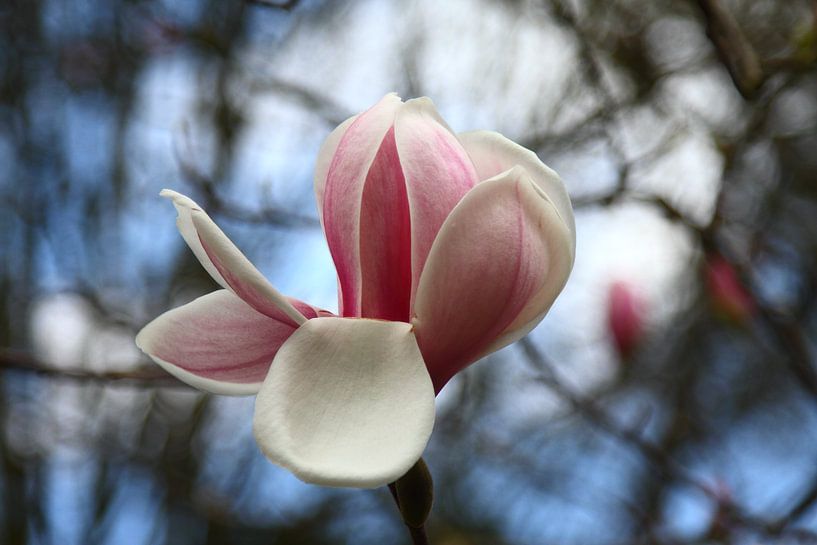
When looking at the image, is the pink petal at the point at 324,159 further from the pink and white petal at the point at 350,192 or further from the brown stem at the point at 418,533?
the brown stem at the point at 418,533

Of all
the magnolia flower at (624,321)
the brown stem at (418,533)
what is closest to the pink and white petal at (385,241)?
the brown stem at (418,533)

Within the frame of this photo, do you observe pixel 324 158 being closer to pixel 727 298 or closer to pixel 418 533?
pixel 418 533

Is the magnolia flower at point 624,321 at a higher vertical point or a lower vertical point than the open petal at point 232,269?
lower

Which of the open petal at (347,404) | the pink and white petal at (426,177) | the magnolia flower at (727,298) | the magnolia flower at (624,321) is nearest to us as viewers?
the open petal at (347,404)

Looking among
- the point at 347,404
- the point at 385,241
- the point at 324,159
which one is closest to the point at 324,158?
the point at 324,159

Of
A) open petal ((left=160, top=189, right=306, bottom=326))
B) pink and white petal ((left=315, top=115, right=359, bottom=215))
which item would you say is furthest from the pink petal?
open petal ((left=160, top=189, right=306, bottom=326))

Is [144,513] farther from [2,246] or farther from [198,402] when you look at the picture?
[2,246]
